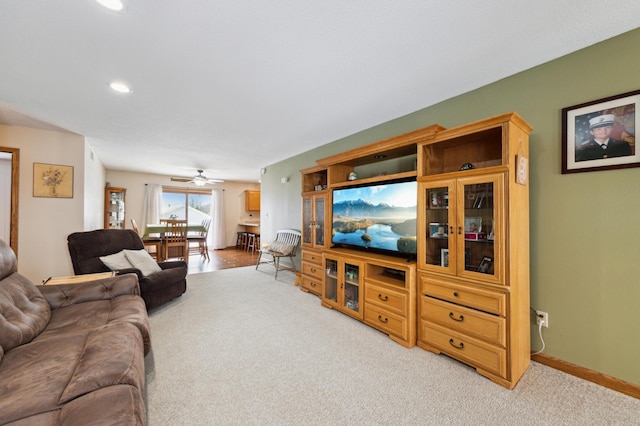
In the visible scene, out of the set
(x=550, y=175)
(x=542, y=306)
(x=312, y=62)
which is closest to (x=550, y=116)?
(x=550, y=175)

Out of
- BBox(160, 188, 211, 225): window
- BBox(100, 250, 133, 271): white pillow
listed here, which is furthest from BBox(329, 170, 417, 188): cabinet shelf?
BBox(160, 188, 211, 225): window

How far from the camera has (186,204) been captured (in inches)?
323

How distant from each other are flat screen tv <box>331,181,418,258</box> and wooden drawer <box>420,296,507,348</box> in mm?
517

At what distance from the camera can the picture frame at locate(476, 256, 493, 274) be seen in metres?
1.89

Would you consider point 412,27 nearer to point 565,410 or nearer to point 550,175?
point 550,175

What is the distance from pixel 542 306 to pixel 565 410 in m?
0.73

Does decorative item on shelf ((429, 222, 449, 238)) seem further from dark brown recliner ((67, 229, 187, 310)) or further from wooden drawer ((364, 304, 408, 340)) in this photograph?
dark brown recliner ((67, 229, 187, 310))

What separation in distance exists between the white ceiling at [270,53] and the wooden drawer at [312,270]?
2085mm

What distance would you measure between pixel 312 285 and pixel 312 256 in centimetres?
43

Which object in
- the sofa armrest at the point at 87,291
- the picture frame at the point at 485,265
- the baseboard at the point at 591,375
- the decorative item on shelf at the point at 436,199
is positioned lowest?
the baseboard at the point at 591,375

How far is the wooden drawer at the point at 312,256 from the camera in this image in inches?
143

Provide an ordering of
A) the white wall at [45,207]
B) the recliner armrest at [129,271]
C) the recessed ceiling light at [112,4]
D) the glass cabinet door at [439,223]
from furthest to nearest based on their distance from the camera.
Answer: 1. the white wall at [45,207]
2. the recliner armrest at [129,271]
3. the glass cabinet door at [439,223]
4. the recessed ceiling light at [112,4]

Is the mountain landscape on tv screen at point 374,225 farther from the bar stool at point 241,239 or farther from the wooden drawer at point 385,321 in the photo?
the bar stool at point 241,239

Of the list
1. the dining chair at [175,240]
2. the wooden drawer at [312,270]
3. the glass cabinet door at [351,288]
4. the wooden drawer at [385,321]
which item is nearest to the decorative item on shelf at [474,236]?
the wooden drawer at [385,321]
